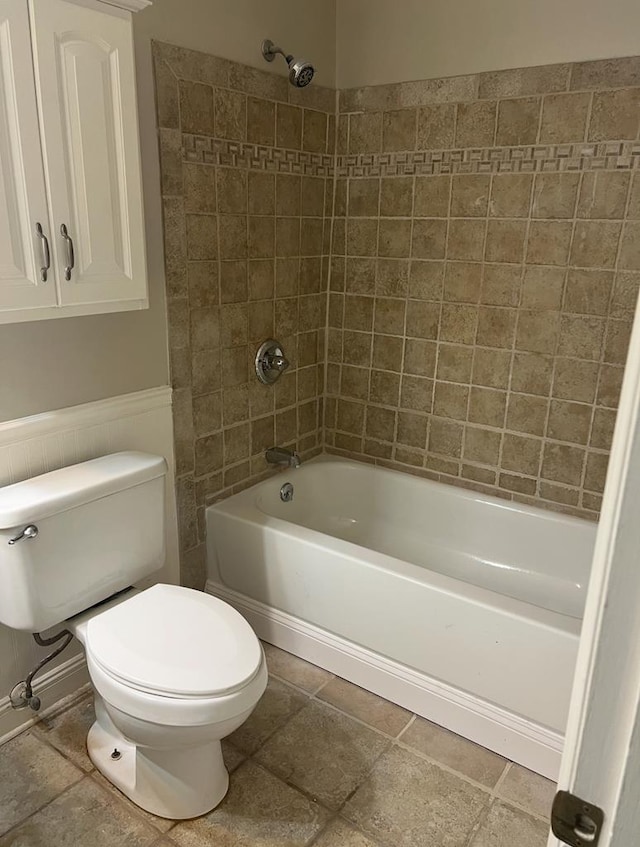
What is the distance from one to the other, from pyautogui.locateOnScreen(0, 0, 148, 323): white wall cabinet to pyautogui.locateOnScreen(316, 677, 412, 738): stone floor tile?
1392mm

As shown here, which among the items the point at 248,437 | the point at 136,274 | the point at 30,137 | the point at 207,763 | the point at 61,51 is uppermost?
the point at 61,51

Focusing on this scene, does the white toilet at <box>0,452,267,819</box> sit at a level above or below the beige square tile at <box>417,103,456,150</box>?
below

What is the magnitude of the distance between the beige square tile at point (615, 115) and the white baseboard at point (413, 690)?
1786mm

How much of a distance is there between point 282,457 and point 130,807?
1291mm

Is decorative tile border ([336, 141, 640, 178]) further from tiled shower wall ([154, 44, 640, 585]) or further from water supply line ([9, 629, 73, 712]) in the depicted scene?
water supply line ([9, 629, 73, 712])

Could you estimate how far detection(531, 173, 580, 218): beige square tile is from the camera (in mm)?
2125

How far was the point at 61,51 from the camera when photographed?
1.43m

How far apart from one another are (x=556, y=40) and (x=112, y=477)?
75.9 inches

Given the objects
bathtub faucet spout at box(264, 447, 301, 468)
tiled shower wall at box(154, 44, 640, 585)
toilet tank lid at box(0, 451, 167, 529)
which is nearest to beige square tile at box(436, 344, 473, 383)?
tiled shower wall at box(154, 44, 640, 585)

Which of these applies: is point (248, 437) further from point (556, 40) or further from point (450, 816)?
point (556, 40)

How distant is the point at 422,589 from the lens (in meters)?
1.93

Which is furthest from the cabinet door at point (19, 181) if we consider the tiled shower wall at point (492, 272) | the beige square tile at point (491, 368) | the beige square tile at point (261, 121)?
the beige square tile at point (491, 368)

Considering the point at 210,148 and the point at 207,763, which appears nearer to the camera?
the point at 207,763

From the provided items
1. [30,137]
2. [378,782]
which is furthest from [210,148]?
[378,782]
